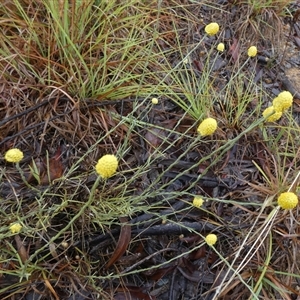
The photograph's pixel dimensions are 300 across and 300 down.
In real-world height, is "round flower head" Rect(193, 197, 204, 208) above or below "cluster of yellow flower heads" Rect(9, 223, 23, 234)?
below

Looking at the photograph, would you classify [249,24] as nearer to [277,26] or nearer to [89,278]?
[277,26]

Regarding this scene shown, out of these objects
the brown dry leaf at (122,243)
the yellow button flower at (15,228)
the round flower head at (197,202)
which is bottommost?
the brown dry leaf at (122,243)

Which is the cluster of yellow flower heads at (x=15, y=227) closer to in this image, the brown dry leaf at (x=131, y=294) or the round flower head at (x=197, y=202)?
the brown dry leaf at (x=131, y=294)

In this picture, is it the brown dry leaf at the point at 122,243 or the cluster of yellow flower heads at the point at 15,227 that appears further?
the brown dry leaf at the point at 122,243

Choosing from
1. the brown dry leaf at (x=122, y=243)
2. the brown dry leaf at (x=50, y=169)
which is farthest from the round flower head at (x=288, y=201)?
the brown dry leaf at (x=50, y=169)

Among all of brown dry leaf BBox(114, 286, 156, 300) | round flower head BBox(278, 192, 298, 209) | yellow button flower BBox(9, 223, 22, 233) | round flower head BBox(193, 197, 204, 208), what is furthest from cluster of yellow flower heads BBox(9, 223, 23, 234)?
round flower head BBox(278, 192, 298, 209)

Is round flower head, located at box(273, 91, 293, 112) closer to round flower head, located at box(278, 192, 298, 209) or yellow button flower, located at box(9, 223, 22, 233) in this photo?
round flower head, located at box(278, 192, 298, 209)

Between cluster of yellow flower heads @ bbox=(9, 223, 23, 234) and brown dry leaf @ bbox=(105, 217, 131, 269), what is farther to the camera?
brown dry leaf @ bbox=(105, 217, 131, 269)
